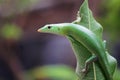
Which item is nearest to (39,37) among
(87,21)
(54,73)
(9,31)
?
(9,31)

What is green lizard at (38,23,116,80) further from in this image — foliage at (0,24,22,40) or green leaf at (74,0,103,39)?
foliage at (0,24,22,40)

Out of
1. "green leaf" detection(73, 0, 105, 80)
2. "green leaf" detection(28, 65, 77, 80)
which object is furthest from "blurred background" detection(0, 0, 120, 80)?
"green leaf" detection(73, 0, 105, 80)

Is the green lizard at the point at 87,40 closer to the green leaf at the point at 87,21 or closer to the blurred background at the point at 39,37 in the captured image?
the green leaf at the point at 87,21

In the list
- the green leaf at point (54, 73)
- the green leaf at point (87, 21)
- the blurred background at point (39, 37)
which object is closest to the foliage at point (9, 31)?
the blurred background at point (39, 37)

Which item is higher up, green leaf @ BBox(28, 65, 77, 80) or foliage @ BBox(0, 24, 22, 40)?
foliage @ BBox(0, 24, 22, 40)

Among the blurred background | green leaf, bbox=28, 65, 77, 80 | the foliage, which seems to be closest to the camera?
green leaf, bbox=28, 65, 77, 80

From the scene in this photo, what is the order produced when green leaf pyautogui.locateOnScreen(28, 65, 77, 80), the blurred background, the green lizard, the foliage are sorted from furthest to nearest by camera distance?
the foliage
the blurred background
green leaf pyautogui.locateOnScreen(28, 65, 77, 80)
the green lizard
